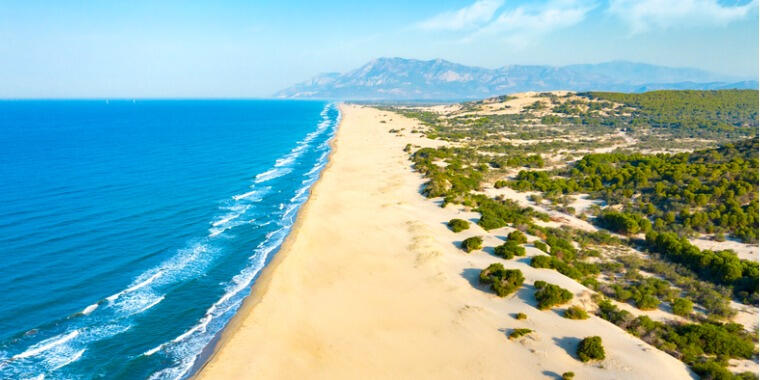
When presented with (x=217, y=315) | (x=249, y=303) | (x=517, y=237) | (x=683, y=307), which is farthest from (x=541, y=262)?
(x=217, y=315)

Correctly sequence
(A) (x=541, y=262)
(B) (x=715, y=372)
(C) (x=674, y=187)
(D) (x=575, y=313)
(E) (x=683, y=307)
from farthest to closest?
(C) (x=674, y=187), (A) (x=541, y=262), (E) (x=683, y=307), (D) (x=575, y=313), (B) (x=715, y=372)

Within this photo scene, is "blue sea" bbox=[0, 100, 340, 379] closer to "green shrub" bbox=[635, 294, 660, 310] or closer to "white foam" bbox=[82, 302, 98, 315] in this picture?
"white foam" bbox=[82, 302, 98, 315]

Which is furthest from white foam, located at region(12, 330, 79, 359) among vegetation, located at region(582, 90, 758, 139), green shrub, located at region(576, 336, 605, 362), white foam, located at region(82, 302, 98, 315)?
vegetation, located at region(582, 90, 758, 139)

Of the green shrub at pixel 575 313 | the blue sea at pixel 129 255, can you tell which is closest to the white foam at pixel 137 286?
the blue sea at pixel 129 255

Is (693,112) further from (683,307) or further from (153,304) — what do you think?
(153,304)

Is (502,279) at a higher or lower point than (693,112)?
lower

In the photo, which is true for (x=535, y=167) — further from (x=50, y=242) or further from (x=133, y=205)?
(x=50, y=242)
